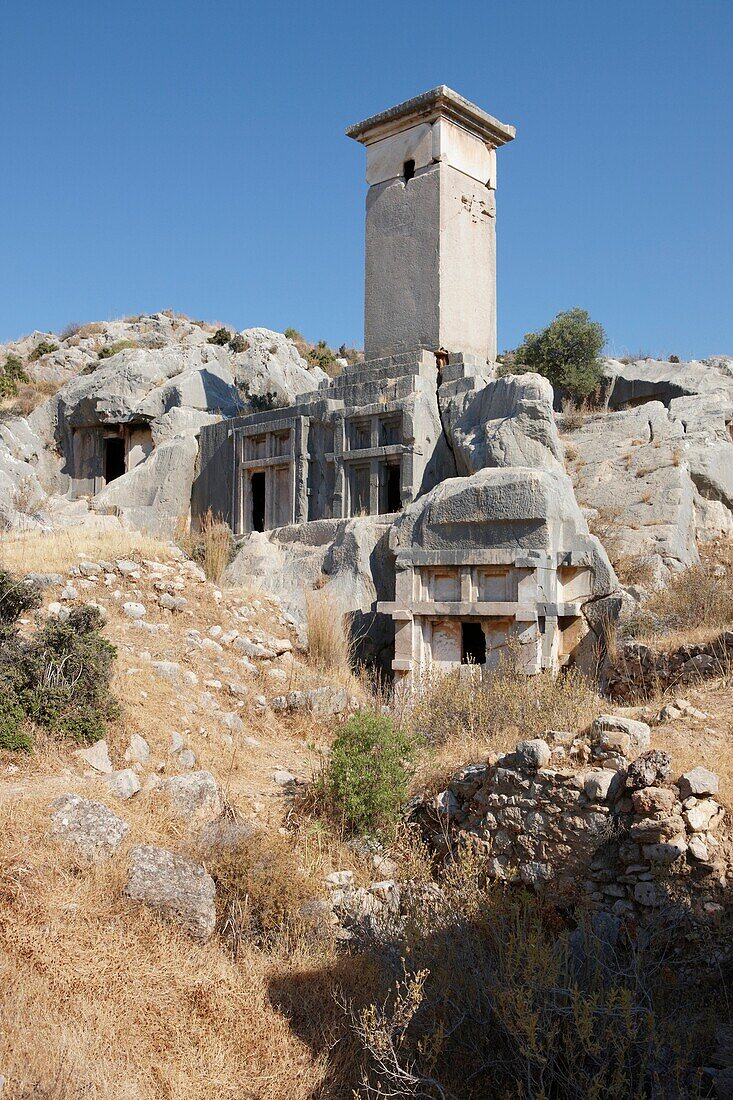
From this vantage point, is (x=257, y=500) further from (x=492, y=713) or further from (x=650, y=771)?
(x=650, y=771)

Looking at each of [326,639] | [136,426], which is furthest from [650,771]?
[136,426]

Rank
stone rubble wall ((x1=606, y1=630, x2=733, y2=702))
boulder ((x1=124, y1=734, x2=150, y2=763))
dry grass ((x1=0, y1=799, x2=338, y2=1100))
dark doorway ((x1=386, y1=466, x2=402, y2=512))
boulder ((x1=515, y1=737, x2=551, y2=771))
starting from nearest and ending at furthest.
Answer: dry grass ((x1=0, y1=799, x2=338, y2=1100)), boulder ((x1=515, y1=737, x2=551, y2=771)), boulder ((x1=124, y1=734, x2=150, y2=763)), stone rubble wall ((x1=606, y1=630, x2=733, y2=702)), dark doorway ((x1=386, y1=466, x2=402, y2=512))

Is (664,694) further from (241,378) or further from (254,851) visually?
(241,378)

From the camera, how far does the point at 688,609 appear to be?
10.1 m

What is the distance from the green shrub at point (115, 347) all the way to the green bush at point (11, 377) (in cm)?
260

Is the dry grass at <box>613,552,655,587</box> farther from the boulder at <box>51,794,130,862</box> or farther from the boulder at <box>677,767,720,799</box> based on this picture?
the boulder at <box>51,794,130,862</box>

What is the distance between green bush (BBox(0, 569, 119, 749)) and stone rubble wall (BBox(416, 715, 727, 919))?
8.76 ft

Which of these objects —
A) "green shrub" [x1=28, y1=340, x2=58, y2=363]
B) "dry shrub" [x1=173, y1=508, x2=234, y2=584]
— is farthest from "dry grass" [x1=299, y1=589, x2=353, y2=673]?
"green shrub" [x1=28, y1=340, x2=58, y2=363]

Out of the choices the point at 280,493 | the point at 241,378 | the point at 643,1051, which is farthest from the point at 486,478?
the point at 241,378

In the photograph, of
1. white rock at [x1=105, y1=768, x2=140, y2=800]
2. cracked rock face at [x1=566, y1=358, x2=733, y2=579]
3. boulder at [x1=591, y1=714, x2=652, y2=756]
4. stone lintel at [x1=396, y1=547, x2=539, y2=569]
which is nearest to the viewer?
boulder at [x1=591, y1=714, x2=652, y2=756]

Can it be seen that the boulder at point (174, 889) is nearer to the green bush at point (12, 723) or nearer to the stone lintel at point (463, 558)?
the green bush at point (12, 723)

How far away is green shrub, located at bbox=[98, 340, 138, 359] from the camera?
94.0 ft

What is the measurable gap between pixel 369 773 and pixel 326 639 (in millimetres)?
4515

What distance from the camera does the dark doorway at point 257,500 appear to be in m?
16.9
